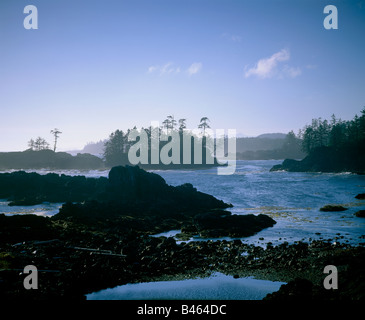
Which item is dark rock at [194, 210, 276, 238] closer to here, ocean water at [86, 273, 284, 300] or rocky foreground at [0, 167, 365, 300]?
rocky foreground at [0, 167, 365, 300]

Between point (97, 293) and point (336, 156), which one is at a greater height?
point (336, 156)

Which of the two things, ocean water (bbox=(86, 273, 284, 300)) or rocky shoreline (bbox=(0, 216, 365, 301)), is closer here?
rocky shoreline (bbox=(0, 216, 365, 301))

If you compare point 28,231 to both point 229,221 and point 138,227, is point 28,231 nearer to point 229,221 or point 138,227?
point 138,227

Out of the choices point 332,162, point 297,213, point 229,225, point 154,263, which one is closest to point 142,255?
point 154,263

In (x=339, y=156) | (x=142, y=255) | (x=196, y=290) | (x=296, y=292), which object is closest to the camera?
(x=296, y=292)

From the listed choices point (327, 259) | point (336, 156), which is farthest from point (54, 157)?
point (327, 259)

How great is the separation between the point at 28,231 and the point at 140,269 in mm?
12113

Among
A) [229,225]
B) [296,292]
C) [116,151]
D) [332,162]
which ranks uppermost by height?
[116,151]

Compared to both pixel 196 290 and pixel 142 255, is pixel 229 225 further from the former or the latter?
pixel 196 290

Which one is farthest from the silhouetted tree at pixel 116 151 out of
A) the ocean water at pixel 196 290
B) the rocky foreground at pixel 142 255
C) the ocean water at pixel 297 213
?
the ocean water at pixel 196 290

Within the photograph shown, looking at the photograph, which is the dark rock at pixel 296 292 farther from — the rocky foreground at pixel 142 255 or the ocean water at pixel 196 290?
the ocean water at pixel 196 290

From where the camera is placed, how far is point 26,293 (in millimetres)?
11297

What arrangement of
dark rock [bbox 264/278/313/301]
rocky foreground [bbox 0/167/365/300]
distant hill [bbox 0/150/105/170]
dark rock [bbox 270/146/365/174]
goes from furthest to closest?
distant hill [bbox 0/150/105/170] < dark rock [bbox 270/146/365/174] < rocky foreground [bbox 0/167/365/300] < dark rock [bbox 264/278/313/301]

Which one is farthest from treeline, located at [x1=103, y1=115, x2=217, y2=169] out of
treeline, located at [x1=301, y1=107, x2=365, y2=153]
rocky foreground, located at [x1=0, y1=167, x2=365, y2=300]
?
rocky foreground, located at [x1=0, y1=167, x2=365, y2=300]
